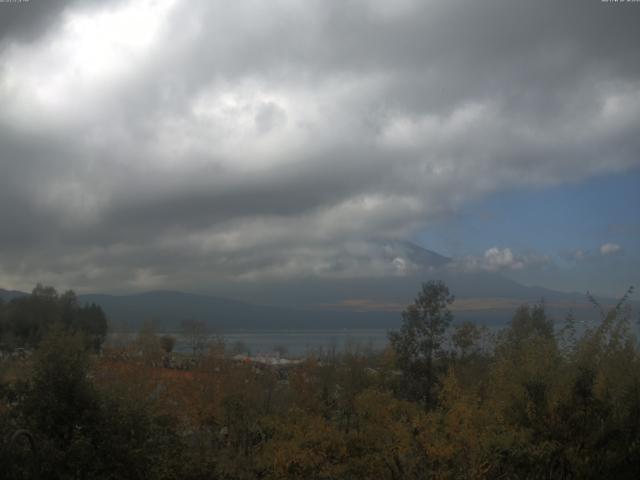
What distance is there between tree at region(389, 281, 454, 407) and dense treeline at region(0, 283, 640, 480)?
2.91 metres

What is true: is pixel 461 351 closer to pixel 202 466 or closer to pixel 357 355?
pixel 357 355

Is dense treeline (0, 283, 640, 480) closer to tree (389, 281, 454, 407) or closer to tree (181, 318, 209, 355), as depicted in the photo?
tree (389, 281, 454, 407)

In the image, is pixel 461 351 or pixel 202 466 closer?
pixel 202 466

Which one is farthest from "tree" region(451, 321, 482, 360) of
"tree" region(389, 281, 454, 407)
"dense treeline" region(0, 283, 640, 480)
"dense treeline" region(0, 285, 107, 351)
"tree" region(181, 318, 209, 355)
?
"dense treeline" region(0, 285, 107, 351)

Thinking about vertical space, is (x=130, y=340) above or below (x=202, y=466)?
above

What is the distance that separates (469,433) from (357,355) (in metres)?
11.7

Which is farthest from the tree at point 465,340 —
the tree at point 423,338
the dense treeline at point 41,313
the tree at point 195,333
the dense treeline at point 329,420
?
the dense treeline at point 41,313

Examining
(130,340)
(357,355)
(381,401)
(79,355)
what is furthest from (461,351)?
(79,355)

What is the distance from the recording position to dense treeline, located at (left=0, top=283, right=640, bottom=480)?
1141 cm

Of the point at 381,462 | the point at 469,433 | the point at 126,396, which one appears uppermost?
the point at 126,396

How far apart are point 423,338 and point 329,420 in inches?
215

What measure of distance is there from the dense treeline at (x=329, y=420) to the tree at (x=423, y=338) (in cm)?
291

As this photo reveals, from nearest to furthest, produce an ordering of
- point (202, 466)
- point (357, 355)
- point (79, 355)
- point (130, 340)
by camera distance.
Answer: point (79, 355), point (202, 466), point (357, 355), point (130, 340)

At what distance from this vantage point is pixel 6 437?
368 inches
